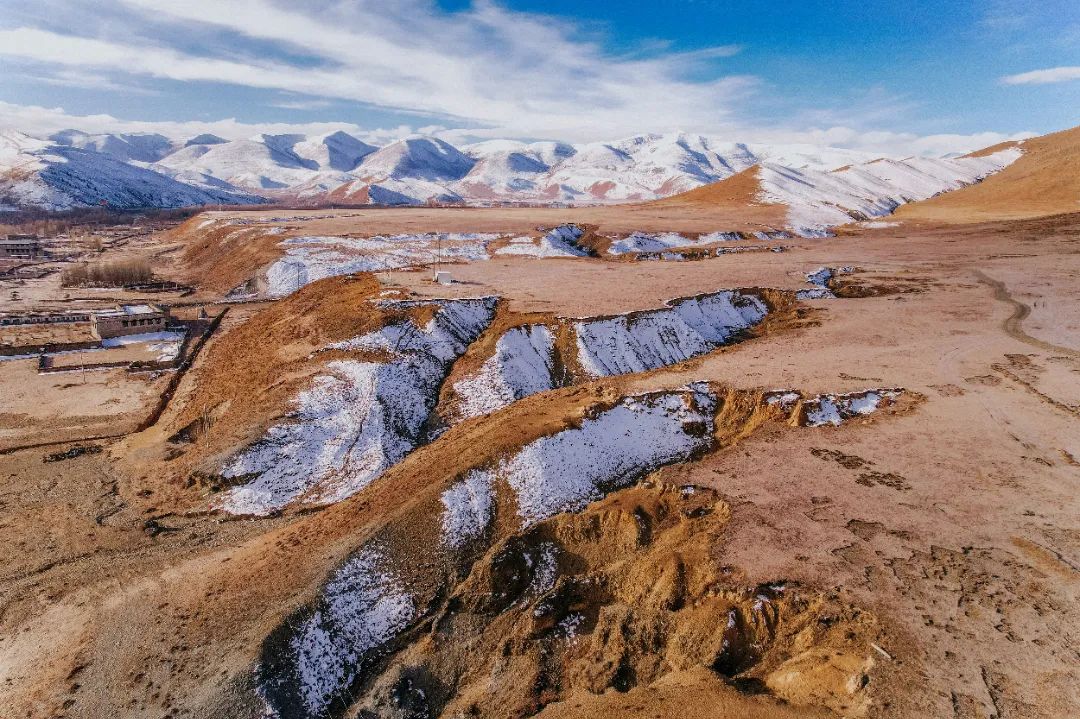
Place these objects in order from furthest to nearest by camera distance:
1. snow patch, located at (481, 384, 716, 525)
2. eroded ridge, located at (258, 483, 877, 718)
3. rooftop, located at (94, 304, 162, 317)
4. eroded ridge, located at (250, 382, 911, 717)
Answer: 1. rooftop, located at (94, 304, 162, 317)
2. snow patch, located at (481, 384, 716, 525)
3. eroded ridge, located at (250, 382, 911, 717)
4. eroded ridge, located at (258, 483, 877, 718)

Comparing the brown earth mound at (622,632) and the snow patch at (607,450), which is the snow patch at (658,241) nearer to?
the snow patch at (607,450)

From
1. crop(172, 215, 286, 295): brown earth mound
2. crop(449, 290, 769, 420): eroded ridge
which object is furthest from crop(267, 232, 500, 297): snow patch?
crop(449, 290, 769, 420): eroded ridge

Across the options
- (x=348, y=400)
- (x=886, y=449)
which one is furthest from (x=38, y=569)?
(x=886, y=449)

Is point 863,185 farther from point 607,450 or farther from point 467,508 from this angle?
point 467,508

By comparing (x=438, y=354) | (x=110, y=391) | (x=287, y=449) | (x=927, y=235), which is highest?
(x=927, y=235)

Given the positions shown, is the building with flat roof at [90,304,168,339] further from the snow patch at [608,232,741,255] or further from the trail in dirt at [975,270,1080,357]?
the trail in dirt at [975,270,1080,357]

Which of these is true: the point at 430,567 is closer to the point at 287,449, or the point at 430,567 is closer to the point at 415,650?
the point at 415,650
